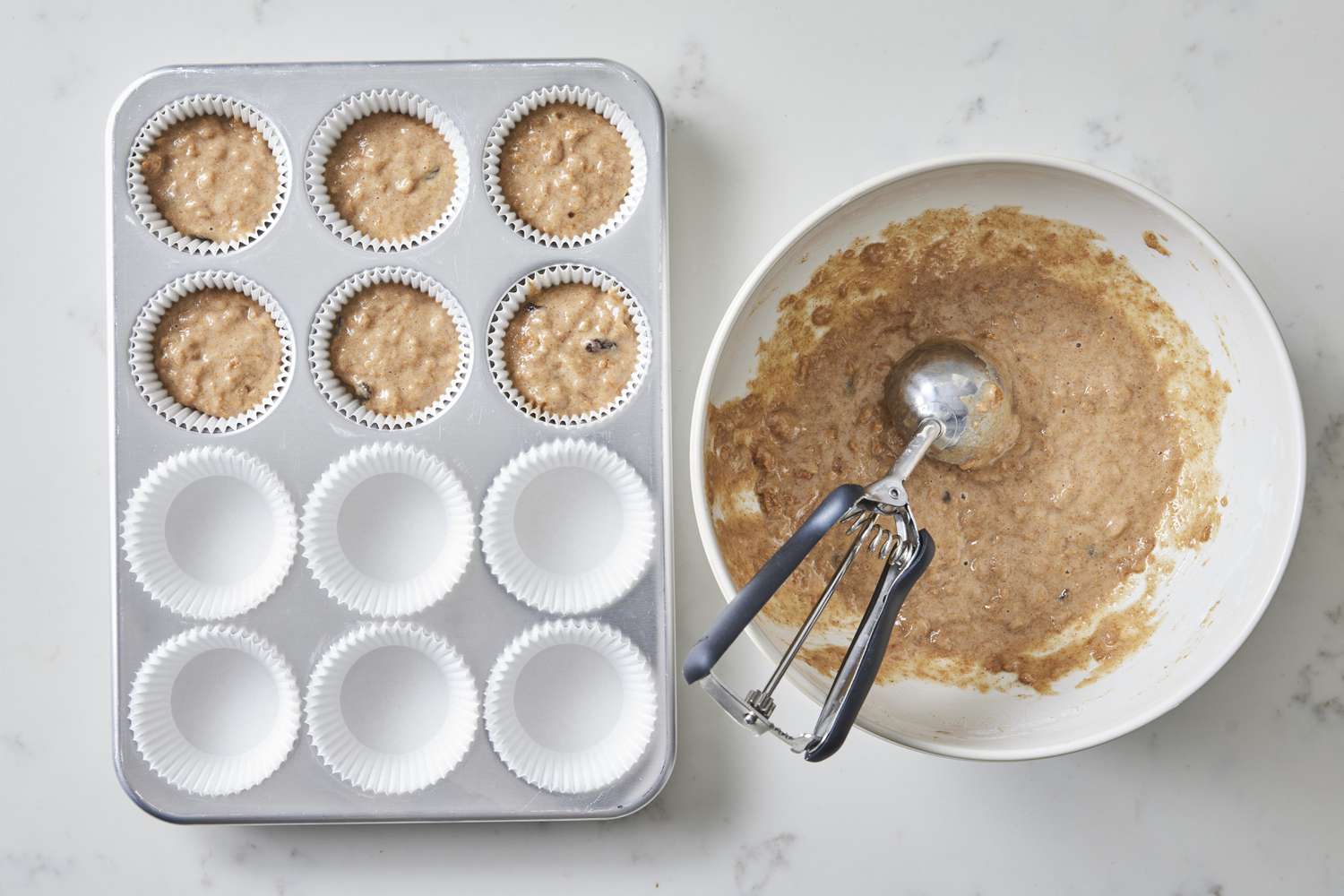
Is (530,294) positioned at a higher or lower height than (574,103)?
lower

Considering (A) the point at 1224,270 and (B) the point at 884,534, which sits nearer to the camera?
(A) the point at 1224,270

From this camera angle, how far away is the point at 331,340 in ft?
5.47

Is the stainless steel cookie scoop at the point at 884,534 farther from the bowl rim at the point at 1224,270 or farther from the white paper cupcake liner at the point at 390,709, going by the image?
the white paper cupcake liner at the point at 390,709

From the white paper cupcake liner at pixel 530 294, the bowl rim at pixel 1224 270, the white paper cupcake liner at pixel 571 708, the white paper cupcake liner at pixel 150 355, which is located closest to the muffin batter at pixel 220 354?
the white paper cupcake liner at pixel 150 355

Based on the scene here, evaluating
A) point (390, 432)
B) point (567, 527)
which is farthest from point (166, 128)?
point (567, 527)

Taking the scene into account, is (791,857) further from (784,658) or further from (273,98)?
(273,98)

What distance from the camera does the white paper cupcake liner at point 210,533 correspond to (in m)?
1.65

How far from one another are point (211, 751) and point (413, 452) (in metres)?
0.66

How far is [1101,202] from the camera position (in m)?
1.46

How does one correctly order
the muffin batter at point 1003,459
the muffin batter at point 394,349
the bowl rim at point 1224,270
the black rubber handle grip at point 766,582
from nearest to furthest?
the black rubber handle grip at point 766,582 → the bowl rim at point 1224,270 → the muffin batter at point 1003,459 → the muffin batter at point 394,349

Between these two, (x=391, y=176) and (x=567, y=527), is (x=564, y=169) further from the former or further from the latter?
(x=567, y=527)

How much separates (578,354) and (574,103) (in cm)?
44

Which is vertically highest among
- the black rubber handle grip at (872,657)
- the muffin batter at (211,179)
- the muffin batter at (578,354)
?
the muffin batter at (211,179)

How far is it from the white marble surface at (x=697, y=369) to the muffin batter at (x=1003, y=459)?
206mm
